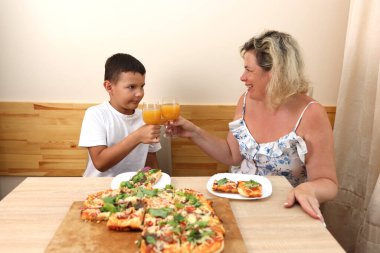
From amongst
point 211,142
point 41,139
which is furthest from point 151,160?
point 41,139

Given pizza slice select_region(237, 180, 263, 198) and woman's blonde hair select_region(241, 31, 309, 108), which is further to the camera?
woman's blonde hair select_region(241, 31, 309, 108)

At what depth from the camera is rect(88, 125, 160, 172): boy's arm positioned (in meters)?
1.61

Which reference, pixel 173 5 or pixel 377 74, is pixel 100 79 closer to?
pixel 173 5

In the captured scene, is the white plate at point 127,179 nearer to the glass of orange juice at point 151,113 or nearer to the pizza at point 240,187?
the pizza at point 240,187

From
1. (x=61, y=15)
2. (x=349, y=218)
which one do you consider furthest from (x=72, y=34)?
(x=349, y=218)

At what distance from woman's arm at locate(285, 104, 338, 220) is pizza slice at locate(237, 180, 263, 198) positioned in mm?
186

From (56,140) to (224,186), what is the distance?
4.64 ft

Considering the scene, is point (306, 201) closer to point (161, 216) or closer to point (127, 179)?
point (161, 216)

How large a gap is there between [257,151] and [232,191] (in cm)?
43

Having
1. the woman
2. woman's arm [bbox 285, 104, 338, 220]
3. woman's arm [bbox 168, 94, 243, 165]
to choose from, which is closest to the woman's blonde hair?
the woman

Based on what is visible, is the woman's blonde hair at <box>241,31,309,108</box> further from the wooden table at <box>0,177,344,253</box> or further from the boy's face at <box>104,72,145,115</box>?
the boy's face at <box>104,72,145,115</box>

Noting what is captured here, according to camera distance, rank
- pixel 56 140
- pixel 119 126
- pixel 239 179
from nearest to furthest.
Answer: pixel 239 179
pixel 119 126
pixel 56 140

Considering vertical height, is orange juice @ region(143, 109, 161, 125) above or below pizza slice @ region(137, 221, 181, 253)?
above

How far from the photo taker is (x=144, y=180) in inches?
52.6
